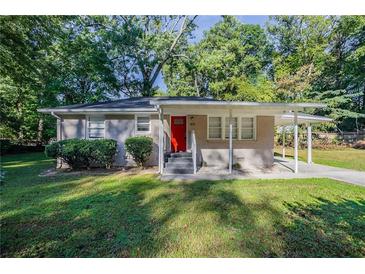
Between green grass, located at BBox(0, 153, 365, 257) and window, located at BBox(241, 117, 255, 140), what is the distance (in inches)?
154

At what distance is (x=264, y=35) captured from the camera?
28469mm

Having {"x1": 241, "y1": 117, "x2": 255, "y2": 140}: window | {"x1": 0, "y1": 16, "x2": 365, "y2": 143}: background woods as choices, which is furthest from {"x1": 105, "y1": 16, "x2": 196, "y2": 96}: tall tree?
{"x1": 241, "y1": 117, "x2": 255, "y2": 140}: window

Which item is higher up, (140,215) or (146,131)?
(146,131)

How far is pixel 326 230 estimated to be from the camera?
3850 millimetres

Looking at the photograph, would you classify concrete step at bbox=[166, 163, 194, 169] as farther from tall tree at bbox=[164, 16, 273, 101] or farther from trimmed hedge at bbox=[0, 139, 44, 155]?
trimmed hedge at bbox=[0, 139, 44, 155]

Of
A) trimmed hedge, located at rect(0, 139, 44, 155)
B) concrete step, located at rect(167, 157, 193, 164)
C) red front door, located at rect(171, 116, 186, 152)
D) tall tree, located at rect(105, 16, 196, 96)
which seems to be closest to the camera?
→ concrete step, located at rect(167, 157, 193, 164)

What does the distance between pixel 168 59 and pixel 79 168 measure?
56.6ft

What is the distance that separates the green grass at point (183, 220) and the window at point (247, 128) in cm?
390

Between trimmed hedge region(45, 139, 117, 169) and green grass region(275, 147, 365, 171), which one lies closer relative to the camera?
trimmed hedge region(45, 139, 117, 169)

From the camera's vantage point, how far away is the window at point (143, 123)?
1079cm

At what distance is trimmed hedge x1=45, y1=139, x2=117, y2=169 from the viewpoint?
905cm

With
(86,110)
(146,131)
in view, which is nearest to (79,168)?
(86,110)

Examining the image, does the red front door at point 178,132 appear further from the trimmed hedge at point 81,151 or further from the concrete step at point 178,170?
the trimmed hedge at point 81,151
